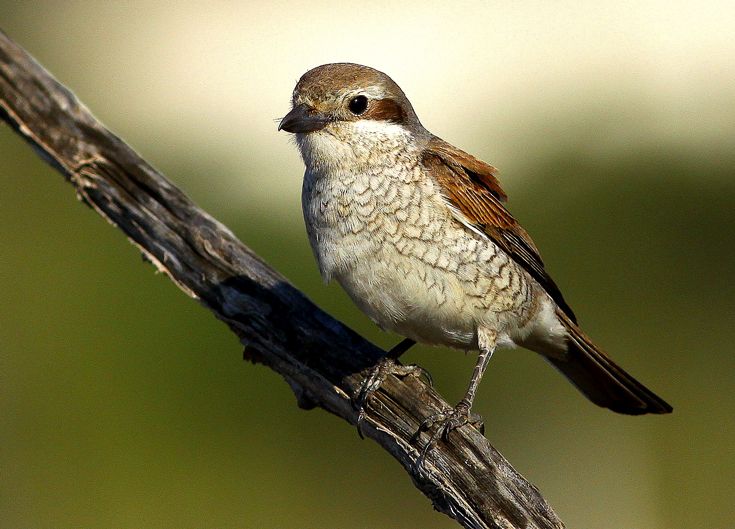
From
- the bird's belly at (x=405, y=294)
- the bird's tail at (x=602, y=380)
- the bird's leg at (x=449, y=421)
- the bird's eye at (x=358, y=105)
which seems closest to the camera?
the bird's leg at (x=449, y=421)

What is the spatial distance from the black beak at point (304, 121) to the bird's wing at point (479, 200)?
454mm

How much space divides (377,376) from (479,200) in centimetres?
80

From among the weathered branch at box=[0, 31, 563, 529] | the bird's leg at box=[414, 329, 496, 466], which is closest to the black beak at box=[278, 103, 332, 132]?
the weathered branch at box=[0, 31, 563, 529]

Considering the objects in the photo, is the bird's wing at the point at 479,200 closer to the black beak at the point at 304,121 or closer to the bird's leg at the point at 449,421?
the black beak at the point at 304,121

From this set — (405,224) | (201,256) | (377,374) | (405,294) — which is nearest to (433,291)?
(405,294)

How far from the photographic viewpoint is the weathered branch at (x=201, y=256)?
3.86m

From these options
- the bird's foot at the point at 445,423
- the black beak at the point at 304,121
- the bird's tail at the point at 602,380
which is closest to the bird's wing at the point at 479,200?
the bird's tail at the point at 602,380

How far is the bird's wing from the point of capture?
3881 mm

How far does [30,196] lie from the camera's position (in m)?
7.63

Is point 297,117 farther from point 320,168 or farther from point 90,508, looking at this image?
point 90,508

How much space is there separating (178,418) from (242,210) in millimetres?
2697

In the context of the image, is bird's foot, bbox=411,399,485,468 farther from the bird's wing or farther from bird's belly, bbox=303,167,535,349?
the bird's wing

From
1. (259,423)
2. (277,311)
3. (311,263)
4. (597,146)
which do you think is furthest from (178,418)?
(597,146)

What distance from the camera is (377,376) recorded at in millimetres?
3754
